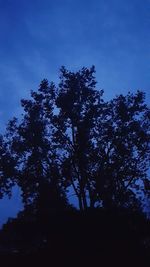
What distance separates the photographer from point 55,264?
1955 centimetres

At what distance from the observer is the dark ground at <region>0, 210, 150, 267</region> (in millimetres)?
19672

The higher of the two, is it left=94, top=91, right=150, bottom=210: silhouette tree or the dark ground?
left=94, top=91, right=150, bottom=210: silhouette tree

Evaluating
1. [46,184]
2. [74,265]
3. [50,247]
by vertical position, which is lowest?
[74,265]

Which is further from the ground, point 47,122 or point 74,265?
point 47,122

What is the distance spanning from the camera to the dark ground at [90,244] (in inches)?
774

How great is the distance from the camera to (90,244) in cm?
2042

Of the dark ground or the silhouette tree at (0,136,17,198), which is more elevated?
the silhouette tree at (0,136,17,198)

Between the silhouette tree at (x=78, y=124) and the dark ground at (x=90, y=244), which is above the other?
the silhouette tree at (x=78, y=124)

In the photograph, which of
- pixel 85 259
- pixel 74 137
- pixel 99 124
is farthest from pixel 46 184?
pixel 85 259

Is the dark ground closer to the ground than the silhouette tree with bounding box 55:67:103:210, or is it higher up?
closer to the ground

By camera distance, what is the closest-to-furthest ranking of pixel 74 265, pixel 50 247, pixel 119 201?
1. pixel 74 265
2. pixel 50 247
3. pixel 119 201

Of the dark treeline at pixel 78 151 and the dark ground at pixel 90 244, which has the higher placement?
the dark treeline at pixel 78 151

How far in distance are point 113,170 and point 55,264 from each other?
50.2 ft

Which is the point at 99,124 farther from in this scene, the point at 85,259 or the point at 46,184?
the point at 85,259
